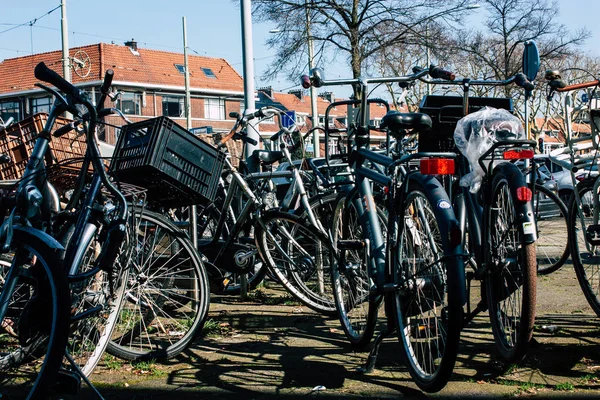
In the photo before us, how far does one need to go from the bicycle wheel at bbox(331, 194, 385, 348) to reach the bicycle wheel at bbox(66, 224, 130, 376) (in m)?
1.18

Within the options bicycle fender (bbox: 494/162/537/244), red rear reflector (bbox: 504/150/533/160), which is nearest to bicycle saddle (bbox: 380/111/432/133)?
red rear reflector (bbox: 504/150/533/160)

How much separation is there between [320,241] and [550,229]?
77.3 inches

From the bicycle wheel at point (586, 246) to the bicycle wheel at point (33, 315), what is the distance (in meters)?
2.96

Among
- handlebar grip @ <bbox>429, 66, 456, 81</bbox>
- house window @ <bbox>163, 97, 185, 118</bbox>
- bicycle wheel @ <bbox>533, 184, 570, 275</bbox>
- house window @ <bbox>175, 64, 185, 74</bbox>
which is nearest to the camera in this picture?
handlebar grip @ <bbox>429, 66, 456, 81</bbox>

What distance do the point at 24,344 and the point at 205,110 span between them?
53.7 m

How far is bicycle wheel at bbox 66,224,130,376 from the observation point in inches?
134

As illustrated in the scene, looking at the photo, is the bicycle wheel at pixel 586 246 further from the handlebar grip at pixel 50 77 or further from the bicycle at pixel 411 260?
the handlebar grip at pixel 50 77

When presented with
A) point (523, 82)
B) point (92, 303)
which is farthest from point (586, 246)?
point (92, 303)

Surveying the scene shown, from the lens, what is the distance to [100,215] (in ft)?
11.5

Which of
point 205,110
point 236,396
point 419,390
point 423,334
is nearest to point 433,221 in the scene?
point 423,334

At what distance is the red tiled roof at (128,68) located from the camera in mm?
50938

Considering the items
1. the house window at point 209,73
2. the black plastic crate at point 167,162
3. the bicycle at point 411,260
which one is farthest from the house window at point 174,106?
the bicycle at point 411,260

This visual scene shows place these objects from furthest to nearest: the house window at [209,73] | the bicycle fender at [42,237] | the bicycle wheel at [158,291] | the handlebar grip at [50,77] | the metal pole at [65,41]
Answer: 1. the house window at [209,73]
2. the metal pole at [65,41]
3. the bicycle wheel at [158,291]
4. the handlebar grip at [50,77]
5. the bicycle fender at [42,237]

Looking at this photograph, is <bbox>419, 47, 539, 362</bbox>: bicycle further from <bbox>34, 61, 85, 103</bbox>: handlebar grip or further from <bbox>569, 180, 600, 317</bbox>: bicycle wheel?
<bbox>34, 61, 85, 103</bbox>: handlebar grip
